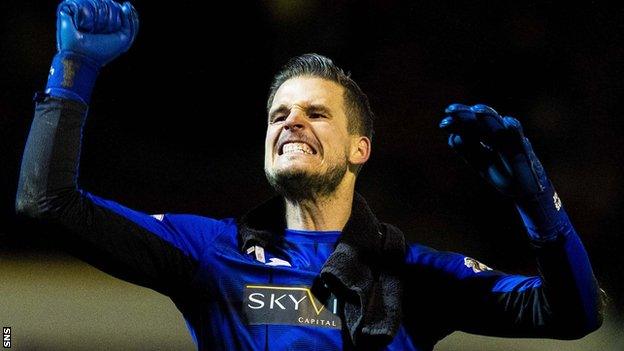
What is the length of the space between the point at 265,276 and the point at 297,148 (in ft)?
1.02

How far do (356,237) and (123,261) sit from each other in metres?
0.53

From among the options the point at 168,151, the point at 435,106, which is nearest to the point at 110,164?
the point at 168,151

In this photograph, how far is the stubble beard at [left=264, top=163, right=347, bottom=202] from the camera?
201 centimetres

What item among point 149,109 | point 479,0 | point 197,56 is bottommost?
point 149,109

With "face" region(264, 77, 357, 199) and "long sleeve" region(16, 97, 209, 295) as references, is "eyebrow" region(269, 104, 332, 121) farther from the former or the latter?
"long sleeve" region(16, 97, 209, 295)

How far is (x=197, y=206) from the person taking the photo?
3.98 m

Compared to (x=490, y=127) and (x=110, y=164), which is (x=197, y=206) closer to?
(x=110, y=164)

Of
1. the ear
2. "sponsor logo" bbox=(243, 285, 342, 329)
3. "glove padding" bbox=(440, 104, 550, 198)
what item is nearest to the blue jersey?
"sponsor logo" bbox=(243, 285, 342, 329)

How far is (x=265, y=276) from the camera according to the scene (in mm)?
1930

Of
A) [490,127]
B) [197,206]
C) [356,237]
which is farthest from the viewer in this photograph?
[197,206]

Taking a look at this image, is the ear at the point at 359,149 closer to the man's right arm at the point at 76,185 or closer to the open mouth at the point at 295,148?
the open mouth at the point at 295,148

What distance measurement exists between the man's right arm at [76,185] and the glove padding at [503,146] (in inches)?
26.8

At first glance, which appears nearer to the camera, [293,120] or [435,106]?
[293,120]

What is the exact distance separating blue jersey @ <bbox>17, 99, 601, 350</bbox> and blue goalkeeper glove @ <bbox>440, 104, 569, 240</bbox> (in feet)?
0.10
